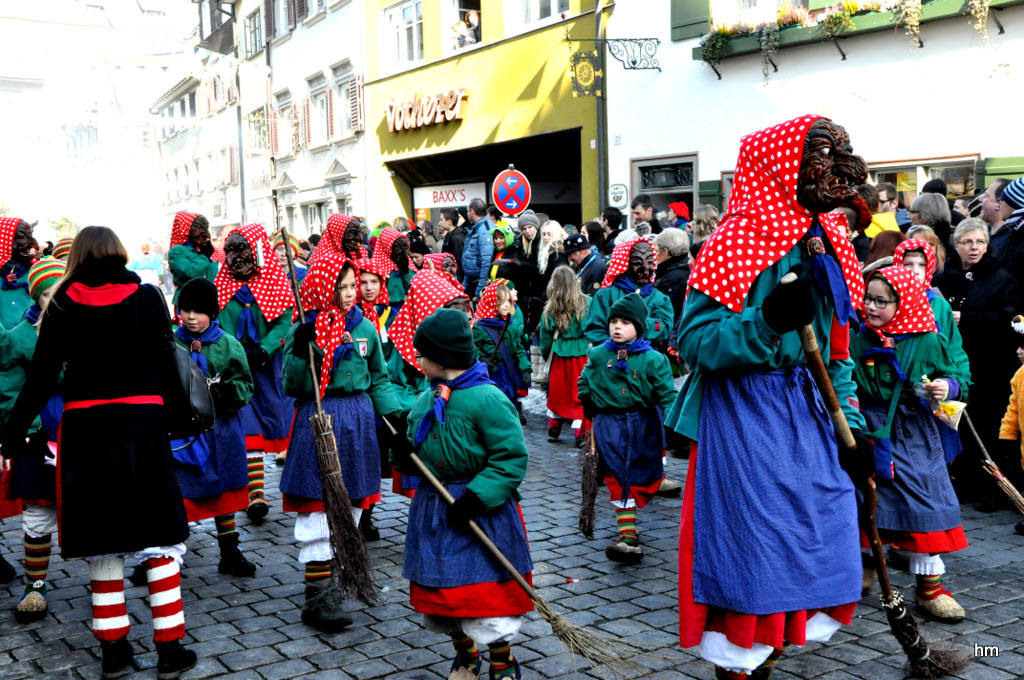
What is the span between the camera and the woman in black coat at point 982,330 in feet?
24.4

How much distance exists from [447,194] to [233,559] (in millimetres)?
19331

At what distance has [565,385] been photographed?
9.77 meters

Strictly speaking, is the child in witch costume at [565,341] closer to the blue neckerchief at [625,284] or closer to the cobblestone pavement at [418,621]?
the blue neckerchief at [625,284]

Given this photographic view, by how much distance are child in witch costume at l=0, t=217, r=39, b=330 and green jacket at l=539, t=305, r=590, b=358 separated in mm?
4594

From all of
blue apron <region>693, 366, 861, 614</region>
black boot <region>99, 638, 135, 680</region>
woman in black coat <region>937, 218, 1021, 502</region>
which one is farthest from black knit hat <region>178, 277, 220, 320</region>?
woman in black coat <region>937, 218, 1021, 502</region>

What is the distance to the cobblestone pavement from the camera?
15.0ft

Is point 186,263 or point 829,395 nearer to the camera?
point 829,395

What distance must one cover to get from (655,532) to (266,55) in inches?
1199

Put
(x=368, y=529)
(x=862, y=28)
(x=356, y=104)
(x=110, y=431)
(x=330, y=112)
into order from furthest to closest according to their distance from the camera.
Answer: (x=330, y=112) < (x=356, y=104) < (x=862, y=28) < (x=368, y=529) < (x=110, y=431)

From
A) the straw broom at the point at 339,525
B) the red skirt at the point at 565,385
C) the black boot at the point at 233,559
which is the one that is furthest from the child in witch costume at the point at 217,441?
the red skirt at the point at 565,385

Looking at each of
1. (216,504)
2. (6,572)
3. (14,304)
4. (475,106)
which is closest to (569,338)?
(216,504)

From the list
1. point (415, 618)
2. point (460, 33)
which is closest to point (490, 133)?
point (460, 33)

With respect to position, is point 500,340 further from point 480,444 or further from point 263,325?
point 480,444

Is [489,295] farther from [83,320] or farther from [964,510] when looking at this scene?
[83,320]
